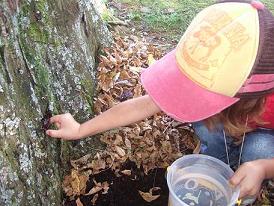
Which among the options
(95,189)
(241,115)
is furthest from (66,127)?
(241,115)

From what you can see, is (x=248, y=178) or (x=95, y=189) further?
(x=95, y=189)

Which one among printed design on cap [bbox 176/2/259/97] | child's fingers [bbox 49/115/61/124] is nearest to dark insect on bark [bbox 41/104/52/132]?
child's fingers [bbox 49/115/61/124]

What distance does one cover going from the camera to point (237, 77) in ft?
4.68

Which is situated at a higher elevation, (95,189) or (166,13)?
(166,13)

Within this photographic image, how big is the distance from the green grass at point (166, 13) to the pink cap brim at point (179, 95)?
1664 mm

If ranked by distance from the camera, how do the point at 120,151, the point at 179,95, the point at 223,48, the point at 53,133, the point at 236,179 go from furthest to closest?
the point at 120,151, the point at 53,133, the point at 236,179, the point at 179,95, the point at 223,48

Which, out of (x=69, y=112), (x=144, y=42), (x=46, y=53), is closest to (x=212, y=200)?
(x=69, y=112)

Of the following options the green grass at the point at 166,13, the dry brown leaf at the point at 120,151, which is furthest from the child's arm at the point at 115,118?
the green grass at the point at 166,13

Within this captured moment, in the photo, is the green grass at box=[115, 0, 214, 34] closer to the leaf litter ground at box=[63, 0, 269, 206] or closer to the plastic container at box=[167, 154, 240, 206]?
the leaf litter ground at box=[63, 0, 269, 206]

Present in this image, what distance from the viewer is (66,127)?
1.86m

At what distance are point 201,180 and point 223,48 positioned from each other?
666mm

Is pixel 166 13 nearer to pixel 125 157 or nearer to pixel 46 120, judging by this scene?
pixel 125 157

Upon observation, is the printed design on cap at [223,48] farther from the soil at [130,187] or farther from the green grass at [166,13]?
the green grass at [166,13]

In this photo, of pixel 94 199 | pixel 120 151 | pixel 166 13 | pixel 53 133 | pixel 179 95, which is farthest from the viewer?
pixel 166 13
